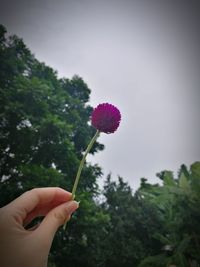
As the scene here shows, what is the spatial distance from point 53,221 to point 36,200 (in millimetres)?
86

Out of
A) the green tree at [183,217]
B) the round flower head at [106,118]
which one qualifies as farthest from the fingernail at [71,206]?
the green tree at [183,217]

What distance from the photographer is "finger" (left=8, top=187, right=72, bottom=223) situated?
2.19ft

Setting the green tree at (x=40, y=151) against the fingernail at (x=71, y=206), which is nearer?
the fingernail at (x=71, y=206)

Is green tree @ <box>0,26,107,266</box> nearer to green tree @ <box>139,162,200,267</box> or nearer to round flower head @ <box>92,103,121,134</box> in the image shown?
green tree @ <box>139,162,200,267</box>

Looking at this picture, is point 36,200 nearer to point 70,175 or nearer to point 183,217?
point 183,217

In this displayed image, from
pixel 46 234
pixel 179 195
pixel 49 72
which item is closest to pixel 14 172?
pixel 49 72

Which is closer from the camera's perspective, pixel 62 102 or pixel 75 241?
pixel 75 241

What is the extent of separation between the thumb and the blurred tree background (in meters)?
2.76

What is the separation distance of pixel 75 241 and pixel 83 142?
10.4 ft

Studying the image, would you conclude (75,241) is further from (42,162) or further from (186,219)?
(186,219)

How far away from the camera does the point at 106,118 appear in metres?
0.82

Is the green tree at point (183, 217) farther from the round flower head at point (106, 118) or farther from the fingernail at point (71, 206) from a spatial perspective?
the fingernail at point (71, 206)

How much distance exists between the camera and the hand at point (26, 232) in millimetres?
574

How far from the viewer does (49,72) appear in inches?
397
